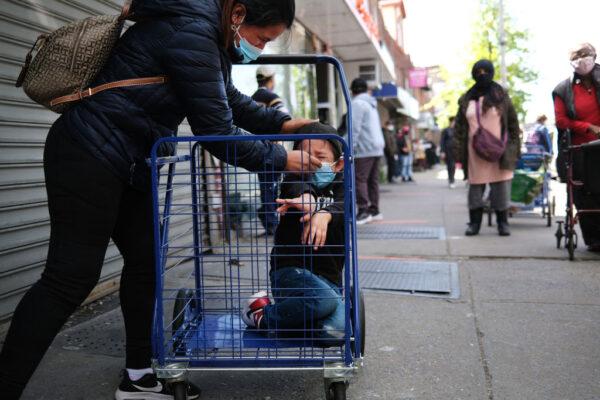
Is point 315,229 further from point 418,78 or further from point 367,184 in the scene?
point 418,78

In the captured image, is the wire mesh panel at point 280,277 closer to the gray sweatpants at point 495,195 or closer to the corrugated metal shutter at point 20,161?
the corrugated metal shutter at point 20,161

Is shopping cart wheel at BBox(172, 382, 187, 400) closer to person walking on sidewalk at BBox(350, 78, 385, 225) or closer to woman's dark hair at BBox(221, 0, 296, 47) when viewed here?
woman's dark hair at BBox(221, 0, 296, 47)

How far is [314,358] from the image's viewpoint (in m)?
2.39

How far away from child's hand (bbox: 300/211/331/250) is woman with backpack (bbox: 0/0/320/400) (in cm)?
20

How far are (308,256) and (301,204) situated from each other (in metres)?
0.23

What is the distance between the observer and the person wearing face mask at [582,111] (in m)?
5.74

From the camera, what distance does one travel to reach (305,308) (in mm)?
2502

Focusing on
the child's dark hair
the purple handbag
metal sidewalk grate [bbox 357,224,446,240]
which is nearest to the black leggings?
the child's dark hair

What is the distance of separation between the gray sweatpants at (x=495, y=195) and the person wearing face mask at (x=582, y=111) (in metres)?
1.05

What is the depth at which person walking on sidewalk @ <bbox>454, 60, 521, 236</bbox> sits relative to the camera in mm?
6785

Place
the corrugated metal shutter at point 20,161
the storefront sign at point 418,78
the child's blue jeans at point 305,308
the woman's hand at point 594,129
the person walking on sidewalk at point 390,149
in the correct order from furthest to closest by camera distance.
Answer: the storefront sign at point 418,78, the person walking on sidewalk at point 390,149, the woman's hand at point 594,129, the corrugated metal shutter at point 20,161, the child's blue jeans at point 305,308

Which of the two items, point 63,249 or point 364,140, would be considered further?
point 364,140

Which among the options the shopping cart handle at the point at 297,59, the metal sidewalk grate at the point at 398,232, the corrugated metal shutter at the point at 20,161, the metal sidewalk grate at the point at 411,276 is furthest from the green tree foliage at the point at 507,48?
the shopping cart handle at the point at 297,59

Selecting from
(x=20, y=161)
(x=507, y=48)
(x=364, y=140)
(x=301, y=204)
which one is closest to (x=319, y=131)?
(x=301, y=204)
